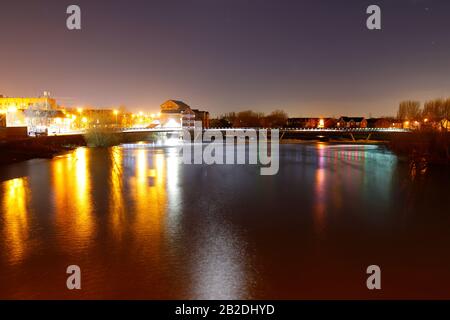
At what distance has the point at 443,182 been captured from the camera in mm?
26656

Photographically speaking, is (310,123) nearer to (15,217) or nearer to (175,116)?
(175,116)

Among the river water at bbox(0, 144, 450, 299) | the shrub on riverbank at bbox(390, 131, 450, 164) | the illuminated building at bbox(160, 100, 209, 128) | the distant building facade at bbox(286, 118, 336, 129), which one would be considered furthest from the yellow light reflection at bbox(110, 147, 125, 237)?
the distant building facade at bbox(286, 118, 336, 129)

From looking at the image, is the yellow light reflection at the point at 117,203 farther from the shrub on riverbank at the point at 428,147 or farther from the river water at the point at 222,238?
the shrub on riverbank at the point at 428,147

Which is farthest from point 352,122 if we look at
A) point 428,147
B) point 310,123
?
point 428,147

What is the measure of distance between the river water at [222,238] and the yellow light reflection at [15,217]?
0.04 meters

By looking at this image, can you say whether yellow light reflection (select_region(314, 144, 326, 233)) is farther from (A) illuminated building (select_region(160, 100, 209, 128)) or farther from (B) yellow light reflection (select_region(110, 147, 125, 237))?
(A) illuminated building (select_region(160, 100, 209, 128))

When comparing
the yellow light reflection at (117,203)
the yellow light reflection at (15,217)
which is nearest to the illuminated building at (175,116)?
the yellow light reflection at (117,203)

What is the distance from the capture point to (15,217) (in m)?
15.8

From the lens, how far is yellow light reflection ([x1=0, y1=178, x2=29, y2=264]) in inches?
460

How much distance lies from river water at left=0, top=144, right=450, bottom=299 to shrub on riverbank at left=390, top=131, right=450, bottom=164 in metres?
15.4

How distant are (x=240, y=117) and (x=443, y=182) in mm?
152148

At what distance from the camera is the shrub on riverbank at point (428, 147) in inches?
1566
